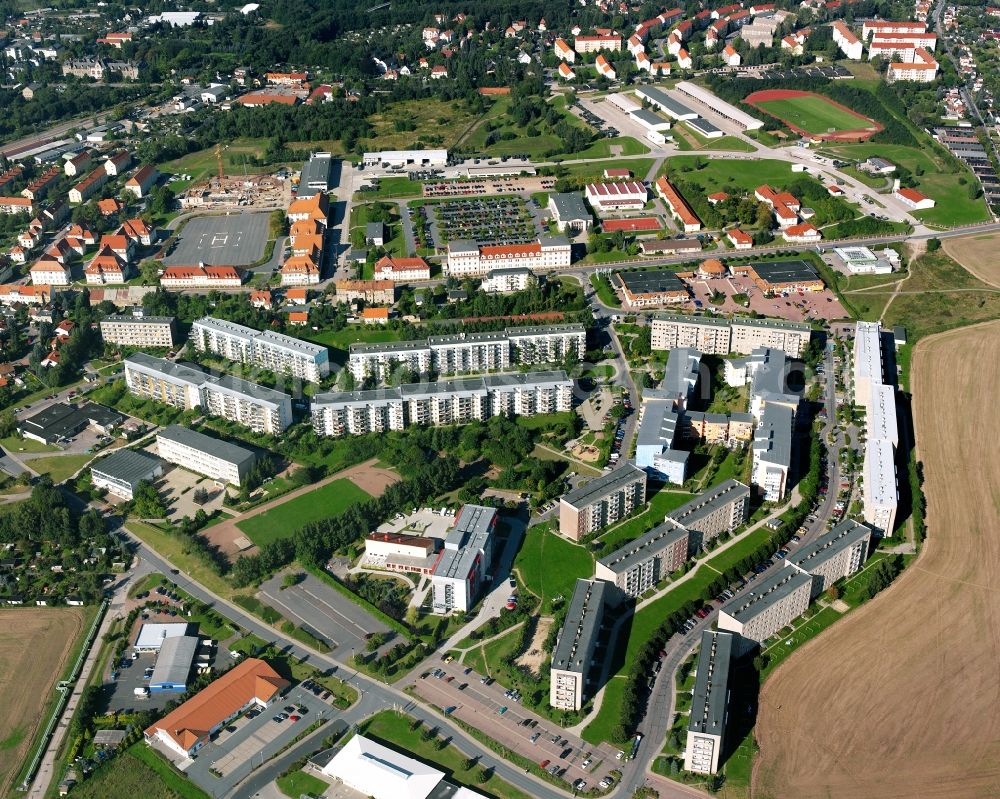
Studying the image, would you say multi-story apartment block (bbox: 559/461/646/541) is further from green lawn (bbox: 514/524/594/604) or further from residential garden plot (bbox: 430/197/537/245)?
residential garden plot (bbox: 430/197/537/245)

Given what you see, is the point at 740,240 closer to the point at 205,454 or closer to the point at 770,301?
the point at 770,301

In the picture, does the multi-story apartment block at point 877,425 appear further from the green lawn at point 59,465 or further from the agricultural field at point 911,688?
the green lawn at point 59,465

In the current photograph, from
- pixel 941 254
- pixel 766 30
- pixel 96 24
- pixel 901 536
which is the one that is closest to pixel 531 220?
pixel 941 254

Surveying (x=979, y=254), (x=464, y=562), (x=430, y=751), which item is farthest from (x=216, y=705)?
(x=979, y=254)

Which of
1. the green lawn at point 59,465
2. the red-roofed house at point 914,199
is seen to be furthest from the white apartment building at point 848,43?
the green lawn at point 59,465

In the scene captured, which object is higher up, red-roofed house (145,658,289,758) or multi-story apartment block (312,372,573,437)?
multi-story apartment block (312,372,573,437)

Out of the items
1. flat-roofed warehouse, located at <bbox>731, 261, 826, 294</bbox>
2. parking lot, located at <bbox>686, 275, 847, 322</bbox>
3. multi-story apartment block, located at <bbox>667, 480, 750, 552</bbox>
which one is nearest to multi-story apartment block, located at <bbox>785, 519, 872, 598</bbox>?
multi-story apartment block, located at <bbox>667, 480, 750, 552</bbox>
